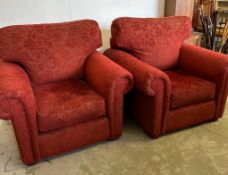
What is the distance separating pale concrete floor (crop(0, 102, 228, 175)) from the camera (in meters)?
1.58

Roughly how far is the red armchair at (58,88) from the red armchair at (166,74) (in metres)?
0.19

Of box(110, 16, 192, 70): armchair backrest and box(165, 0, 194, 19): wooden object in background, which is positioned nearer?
box(110, 16, 192, 70): armchair backrest

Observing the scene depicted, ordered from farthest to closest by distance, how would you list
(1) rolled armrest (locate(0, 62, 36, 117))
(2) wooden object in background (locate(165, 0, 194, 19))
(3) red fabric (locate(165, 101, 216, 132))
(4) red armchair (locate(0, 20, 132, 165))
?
(2) wooden object in background (locate(165, 0, 194, 19)), (3) red fabric (locate(165, 101, 216, 132)), (4) red armchair (locate(0, 20, 132, 165)), (1) rolled armrest (locate(0, 62, 36, 117))

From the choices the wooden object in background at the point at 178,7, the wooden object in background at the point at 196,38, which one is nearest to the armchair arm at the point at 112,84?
the wooden object in background at the point at 178,7

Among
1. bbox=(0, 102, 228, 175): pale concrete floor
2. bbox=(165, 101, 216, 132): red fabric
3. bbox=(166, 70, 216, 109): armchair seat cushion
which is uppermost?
bbox=(166, 70, 216, 109): armchair seat cushion

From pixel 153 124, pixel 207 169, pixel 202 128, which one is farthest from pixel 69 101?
pixel 202 128

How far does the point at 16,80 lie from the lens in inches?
58.1

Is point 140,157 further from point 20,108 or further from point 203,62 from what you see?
point 203,62

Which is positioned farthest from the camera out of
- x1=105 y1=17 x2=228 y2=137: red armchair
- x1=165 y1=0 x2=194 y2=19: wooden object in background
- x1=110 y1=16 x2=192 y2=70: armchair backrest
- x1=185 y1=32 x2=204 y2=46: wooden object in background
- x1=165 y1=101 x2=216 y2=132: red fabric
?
x1=185 y1=32 x2=204 y2=46: wooden object in background

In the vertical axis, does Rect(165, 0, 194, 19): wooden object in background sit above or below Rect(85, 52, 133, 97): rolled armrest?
above

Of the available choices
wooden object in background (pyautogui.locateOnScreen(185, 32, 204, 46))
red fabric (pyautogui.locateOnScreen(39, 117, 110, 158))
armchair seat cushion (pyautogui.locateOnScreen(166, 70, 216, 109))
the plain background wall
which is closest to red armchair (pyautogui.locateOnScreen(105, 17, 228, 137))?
armchair seat cushion (pyautogui.locateOnScreen(166, 70, 216, 109))

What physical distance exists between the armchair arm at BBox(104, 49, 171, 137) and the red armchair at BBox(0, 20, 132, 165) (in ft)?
0.35

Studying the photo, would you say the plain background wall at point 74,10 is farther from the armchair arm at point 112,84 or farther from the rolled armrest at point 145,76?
the rolled armrest at point 145,76

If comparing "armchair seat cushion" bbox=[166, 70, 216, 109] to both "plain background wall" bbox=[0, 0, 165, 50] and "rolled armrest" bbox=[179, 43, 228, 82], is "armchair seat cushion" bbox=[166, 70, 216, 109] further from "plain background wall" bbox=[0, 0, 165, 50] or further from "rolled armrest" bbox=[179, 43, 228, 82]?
"plain background wall" bbox=[0, 0, 165, 50]
